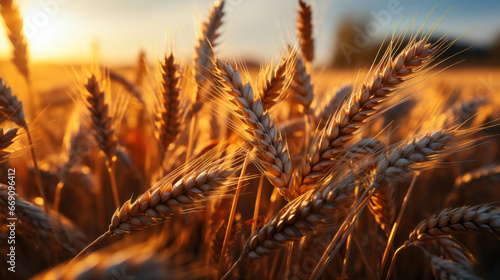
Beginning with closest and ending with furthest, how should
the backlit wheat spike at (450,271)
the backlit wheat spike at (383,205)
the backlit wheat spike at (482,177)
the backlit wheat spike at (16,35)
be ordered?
the backlit wheat spike at (450,271)
the backlit wheat spike at (383,205)
the backlit wheat spike at (16,35)
the backlit wheat spike at (482,177)

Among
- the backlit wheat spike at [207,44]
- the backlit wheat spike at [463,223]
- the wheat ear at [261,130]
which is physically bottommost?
the backlit wheat spike at [463,223]

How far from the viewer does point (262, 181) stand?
4.61ft

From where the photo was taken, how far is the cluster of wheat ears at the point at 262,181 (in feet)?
3.30

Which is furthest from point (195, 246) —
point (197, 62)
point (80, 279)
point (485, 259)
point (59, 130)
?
point (59, 130)

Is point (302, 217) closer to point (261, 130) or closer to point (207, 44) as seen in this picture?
point (261, 130)

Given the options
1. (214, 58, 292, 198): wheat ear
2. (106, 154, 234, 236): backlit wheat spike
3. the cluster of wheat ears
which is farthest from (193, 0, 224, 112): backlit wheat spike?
(106, 154, 234, 236): backlit wheat spike

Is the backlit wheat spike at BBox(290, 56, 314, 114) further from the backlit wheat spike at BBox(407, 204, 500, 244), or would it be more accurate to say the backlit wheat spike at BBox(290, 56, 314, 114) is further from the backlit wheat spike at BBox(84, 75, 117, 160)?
the backlit wheat spike at BBox(84, 75, 117, 160)

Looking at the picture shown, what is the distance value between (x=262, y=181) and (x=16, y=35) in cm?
152

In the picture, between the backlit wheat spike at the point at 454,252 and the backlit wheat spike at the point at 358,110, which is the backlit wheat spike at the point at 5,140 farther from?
the backlit wheat spike at the point at 454,252

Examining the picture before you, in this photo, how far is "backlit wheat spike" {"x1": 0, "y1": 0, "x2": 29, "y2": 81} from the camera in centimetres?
158

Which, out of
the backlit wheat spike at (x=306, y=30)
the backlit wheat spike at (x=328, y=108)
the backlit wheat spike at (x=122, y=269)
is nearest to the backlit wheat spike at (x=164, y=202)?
the backlit wheat spike at (x=122, y=269)

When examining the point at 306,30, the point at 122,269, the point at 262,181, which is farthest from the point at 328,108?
the point at 122,269

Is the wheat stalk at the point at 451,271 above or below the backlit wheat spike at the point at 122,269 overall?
below

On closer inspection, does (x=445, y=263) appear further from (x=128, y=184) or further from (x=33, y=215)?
(x=128, y=184)
